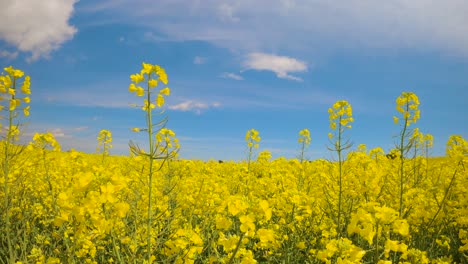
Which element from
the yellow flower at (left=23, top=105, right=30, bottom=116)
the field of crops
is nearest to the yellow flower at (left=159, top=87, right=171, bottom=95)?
the field of crops

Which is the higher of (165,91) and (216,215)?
(165,91)

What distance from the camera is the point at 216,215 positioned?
14.2 ft

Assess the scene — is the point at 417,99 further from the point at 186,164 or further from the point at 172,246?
the point at 186,164

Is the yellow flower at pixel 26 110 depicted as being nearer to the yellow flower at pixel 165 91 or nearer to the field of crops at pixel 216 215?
the field of crops at pixel 216 215

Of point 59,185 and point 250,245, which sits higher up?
A: point 59,185

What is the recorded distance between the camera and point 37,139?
4715mm

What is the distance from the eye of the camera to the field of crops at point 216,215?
2.38 m

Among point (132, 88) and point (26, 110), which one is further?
point (26, 110)

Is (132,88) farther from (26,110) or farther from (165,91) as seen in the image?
(26,110)

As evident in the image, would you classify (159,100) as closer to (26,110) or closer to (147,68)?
(147,68)

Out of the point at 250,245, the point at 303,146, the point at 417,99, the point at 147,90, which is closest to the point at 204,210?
the point at 250,245

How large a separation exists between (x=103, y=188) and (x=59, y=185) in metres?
4.60

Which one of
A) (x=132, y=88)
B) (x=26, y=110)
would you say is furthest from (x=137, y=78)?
(x=26, y=110)

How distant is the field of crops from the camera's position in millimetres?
2383
